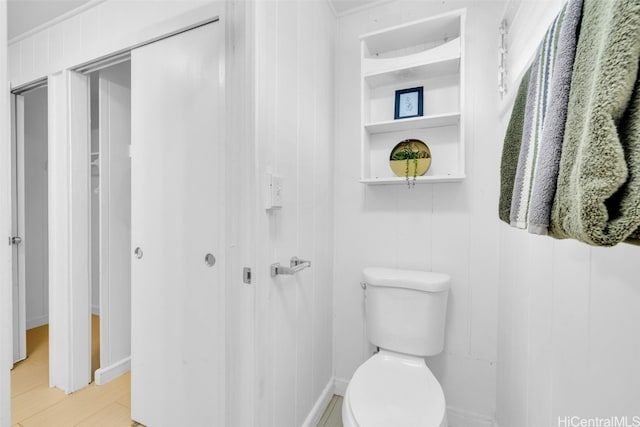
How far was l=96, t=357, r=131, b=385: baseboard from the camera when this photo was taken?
1.31 m

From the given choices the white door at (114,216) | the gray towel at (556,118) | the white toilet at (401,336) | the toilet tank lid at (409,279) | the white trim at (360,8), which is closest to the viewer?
the gray towel at (556,118)

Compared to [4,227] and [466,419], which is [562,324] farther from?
[4,227]

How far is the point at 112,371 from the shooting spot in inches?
55.0

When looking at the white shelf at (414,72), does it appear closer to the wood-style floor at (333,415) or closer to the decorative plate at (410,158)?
the decorative plate at (410,158)

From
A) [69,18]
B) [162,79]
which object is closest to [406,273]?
[162,79]

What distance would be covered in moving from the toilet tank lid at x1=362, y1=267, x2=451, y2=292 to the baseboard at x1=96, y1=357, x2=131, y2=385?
1363mm

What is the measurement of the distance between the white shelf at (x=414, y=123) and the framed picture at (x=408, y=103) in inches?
2.2

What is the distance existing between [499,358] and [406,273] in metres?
0.58

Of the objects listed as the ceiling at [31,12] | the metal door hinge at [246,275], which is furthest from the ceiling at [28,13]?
the metal door hinge at [246,275]

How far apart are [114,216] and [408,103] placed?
1.72m

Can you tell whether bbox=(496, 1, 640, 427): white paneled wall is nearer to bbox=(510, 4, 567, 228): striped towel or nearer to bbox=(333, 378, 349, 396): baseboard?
bbox=(510, 4, 567, 228): striped towel

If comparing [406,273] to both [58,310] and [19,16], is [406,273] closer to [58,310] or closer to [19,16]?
[58,310]

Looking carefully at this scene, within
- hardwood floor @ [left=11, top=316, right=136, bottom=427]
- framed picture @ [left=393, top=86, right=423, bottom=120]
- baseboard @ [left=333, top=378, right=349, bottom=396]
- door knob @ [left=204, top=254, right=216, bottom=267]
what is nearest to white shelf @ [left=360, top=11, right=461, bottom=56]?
framed picture @ [left=393, top=86, right=423, bottom=120]

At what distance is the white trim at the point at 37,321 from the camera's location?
724 mm
